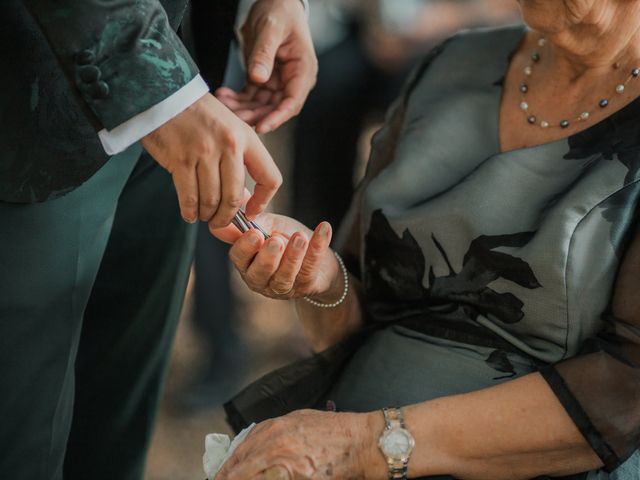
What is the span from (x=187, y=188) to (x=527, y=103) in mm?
635

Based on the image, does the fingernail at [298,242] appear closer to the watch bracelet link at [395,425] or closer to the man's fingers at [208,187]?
the man's fingers at [208,187]

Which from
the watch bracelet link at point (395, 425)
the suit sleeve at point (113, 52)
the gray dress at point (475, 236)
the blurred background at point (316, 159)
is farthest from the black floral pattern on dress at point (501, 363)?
the blurred background at point (316, 159)

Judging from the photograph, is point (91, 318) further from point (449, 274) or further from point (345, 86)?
point (345, 86)

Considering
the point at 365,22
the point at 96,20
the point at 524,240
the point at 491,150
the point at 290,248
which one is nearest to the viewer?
the point at 96,20

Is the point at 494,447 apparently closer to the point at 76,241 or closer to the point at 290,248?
the point at 290,248

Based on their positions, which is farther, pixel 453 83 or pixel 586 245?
pixel 453 83

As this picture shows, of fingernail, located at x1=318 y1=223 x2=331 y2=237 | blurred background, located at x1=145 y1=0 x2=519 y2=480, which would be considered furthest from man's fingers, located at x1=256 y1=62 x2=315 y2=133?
blurred background, located at x1=145 y1=0 x2=519 y2=480

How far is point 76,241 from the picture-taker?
1187 mm

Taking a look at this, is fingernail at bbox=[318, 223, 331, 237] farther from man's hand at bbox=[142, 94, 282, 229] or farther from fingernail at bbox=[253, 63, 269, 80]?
fingernail at bbox=[253, 63, 269, 80]

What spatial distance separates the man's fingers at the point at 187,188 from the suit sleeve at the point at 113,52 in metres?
0.09

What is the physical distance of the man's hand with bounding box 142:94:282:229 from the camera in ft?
3.05

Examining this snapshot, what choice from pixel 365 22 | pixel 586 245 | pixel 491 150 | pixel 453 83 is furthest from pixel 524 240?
pixel 365 22

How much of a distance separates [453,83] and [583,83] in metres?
0.24

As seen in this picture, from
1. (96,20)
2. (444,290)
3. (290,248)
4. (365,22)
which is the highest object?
(96,20)
